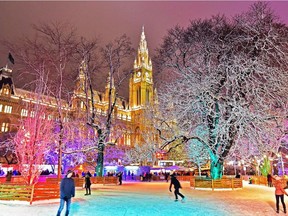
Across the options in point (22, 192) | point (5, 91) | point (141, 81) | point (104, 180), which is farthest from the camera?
point (141, 81)

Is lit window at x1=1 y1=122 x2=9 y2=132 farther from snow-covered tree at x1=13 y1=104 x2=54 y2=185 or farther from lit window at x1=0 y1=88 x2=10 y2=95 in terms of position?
snow-covered tree at x1=13 y1=104 x2=54 y2=185

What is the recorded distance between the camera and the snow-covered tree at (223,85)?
44.9ft

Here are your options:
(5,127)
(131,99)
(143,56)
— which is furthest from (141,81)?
(5,127)

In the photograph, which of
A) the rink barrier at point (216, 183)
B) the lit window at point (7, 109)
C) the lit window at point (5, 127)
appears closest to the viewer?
the rink barrier at point (216, 183)

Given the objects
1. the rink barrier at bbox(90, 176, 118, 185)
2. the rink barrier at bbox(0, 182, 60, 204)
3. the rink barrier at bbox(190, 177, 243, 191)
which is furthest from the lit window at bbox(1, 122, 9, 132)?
the rink barrier at bbox(0, 182, 60, 204)

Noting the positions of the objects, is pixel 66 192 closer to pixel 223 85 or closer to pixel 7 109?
pixel 223 85

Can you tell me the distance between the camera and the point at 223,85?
569 inches

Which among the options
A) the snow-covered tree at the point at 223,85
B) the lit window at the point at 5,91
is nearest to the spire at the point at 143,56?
the lit window at the point at 5,91

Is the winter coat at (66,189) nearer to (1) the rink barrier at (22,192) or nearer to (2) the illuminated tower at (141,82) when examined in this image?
(1) the rink barrier at (22,192)

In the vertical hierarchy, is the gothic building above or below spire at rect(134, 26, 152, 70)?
below

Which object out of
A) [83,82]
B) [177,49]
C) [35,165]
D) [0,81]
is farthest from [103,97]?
[35,165]

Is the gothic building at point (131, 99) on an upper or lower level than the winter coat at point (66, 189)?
upper

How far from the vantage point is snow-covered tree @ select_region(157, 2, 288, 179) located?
13695 mm

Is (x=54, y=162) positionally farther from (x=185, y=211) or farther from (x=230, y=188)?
(x=185, y=211)
